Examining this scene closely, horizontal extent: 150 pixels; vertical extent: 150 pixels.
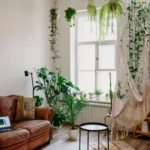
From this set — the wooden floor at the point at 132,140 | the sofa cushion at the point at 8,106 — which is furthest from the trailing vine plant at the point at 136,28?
the sofa cushion at the point at 8,106

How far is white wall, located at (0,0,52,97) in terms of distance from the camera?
3957 mm

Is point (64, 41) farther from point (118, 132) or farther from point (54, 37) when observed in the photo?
point (118, 132)

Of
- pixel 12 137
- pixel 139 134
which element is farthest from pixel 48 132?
pixel 139 134

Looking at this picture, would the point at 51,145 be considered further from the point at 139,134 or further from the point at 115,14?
the point at 115,14

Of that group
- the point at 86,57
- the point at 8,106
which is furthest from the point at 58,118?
the point at 86,57

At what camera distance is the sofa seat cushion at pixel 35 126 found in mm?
3324

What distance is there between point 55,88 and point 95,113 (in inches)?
40.7

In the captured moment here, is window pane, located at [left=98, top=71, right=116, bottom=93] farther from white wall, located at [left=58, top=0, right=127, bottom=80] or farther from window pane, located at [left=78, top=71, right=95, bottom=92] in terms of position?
white wall, located at [left=58, top=0, right=127, bottom=80]

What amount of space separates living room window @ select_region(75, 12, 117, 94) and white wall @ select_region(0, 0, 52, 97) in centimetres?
79

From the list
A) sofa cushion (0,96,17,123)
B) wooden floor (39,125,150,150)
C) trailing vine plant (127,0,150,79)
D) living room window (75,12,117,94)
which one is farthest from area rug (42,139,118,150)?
living room window (75,12,117,94)

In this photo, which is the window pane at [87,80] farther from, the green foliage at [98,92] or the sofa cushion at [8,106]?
the sofa cushion at [8,106]

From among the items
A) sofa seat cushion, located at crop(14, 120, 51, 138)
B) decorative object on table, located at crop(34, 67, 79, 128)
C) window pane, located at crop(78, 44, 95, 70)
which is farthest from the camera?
window pane, located at crop(78, 44, 95, 70)

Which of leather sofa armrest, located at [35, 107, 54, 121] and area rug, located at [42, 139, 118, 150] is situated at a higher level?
leather sofa armrest, located at [35, 107, 54, 121]

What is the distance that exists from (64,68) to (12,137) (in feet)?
8.42
